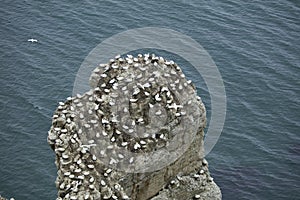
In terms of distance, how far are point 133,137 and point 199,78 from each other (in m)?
48.3

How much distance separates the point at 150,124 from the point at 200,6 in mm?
65682

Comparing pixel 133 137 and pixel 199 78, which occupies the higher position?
pixel 133 137

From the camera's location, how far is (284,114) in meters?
76.8

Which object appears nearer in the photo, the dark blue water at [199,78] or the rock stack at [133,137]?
the rock stack at [133,137]

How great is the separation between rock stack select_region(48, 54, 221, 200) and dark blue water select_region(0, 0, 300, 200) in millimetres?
27509

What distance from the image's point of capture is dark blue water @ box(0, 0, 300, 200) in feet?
219

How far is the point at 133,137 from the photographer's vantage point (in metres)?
33.9

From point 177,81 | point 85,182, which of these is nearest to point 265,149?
point 177,81

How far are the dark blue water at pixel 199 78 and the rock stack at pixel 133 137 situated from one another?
90.3 ft

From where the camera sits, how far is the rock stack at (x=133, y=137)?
3259cm

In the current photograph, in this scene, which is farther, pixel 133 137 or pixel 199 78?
pixel 199 78

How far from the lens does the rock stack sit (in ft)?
107

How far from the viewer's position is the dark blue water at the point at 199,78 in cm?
6669

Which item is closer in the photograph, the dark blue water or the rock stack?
the rock stack
